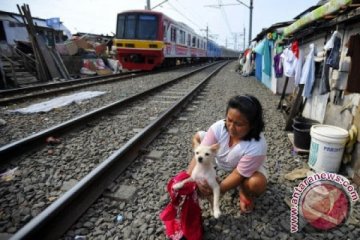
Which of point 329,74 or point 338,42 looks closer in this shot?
point 338,42

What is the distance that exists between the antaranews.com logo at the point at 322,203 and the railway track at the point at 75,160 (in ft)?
6.31

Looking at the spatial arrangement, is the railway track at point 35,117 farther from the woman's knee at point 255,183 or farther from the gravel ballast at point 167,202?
the woman's knee at point 255,183

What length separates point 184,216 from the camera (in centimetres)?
208

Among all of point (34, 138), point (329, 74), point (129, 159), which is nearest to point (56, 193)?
point (129, 159)

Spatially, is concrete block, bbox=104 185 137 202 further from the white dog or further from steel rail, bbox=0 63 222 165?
steel rail, bbox=0 63 222 165

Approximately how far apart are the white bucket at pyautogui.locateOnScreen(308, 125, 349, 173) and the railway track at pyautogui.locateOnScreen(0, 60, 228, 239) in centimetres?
235

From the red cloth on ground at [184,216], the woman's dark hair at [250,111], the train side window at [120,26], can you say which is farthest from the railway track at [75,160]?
the train side window at [120,26]

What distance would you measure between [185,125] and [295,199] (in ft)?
9.61

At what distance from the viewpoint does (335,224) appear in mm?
2385

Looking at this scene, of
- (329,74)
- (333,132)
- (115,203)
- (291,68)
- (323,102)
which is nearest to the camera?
(115,203)

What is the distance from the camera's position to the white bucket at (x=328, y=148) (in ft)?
10.7

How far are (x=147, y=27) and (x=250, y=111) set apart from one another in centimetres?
1276

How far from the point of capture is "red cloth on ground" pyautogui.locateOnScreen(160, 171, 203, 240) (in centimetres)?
207

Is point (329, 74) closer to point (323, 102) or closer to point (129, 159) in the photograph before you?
point (323, 102)
